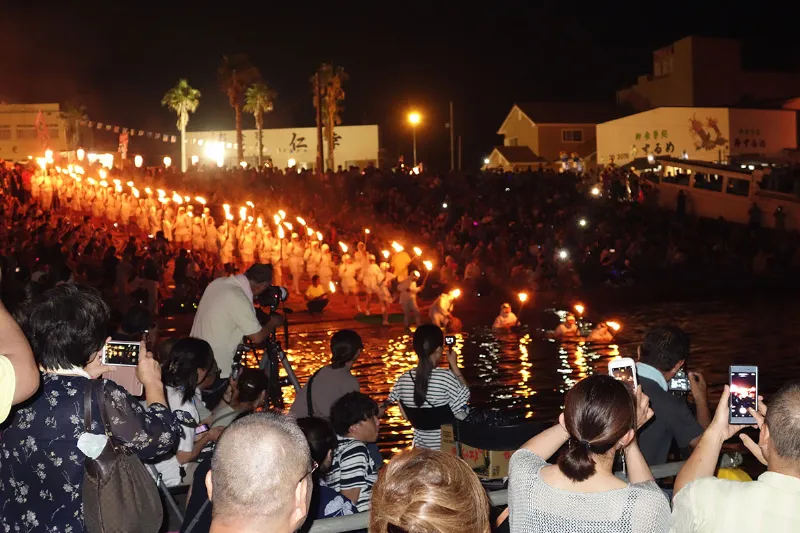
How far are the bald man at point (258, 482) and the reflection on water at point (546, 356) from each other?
755cm

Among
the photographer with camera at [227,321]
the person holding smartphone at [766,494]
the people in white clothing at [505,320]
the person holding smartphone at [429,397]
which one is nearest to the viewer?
the person holding smartphone at [766,494]

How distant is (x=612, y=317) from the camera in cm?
2169

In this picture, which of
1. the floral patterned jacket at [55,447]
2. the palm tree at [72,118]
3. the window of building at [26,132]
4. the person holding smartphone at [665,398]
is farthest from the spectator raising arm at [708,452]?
the window of building at [26,132]

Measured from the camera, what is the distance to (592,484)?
3430 millimetres

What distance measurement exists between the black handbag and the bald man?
104cm

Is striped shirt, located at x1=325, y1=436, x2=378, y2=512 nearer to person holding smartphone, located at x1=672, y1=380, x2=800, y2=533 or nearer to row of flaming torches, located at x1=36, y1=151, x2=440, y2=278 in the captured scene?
person holding smartphone, located at x1=672, y1=380, x2=800, y2=533

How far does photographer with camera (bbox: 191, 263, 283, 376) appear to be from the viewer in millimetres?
7844

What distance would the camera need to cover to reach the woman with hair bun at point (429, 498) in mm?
2668

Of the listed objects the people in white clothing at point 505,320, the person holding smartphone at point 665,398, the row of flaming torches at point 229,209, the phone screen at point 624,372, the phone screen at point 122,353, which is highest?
the row of flaming torches at point 229,209

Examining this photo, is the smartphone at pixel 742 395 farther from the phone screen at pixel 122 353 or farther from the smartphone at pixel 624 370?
the phone screen at pixel 122 353

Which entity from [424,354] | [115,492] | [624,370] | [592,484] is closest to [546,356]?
[424,354]

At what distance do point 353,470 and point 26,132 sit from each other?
78.1m

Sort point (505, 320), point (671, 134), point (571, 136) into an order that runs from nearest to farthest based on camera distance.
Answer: point (505, 320)
point (671, 134)
point (571, 136)

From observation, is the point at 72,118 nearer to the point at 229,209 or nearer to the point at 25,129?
the point at 25,129
